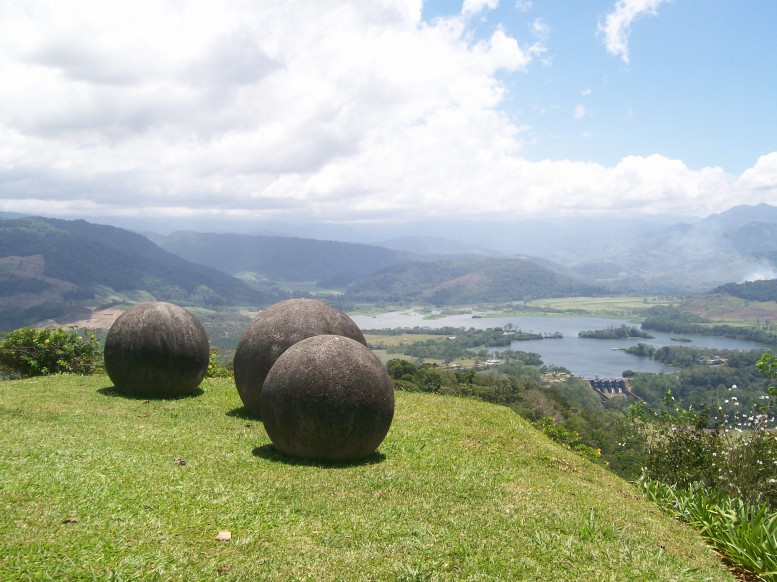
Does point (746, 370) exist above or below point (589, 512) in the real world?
below

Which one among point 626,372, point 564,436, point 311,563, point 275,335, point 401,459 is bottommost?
point 626,372

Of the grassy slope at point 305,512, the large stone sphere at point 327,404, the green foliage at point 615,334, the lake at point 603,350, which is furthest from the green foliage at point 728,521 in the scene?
the green foliage at point 615,334

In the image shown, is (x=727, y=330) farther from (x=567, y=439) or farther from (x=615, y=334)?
(x=567, y=439)

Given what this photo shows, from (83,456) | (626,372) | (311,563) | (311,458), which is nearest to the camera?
(311,563)

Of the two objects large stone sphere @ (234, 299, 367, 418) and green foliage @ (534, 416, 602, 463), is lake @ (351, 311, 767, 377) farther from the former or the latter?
large stone sphere @ (234, 299, 367, 418)

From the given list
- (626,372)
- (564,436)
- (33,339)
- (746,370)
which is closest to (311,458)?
(564,436)

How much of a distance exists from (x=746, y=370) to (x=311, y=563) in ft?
366

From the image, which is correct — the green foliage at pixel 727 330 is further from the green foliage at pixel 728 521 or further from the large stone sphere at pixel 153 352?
the large stone sphere at pixel 153 352

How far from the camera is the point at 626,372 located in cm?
12112

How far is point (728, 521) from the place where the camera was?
9.52m

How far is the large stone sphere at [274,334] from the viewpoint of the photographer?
15070 mm

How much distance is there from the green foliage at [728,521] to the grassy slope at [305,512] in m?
0.45

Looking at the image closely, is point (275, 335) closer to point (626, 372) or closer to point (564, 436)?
point (564, 436)

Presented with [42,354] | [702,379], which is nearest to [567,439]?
[42,354]
